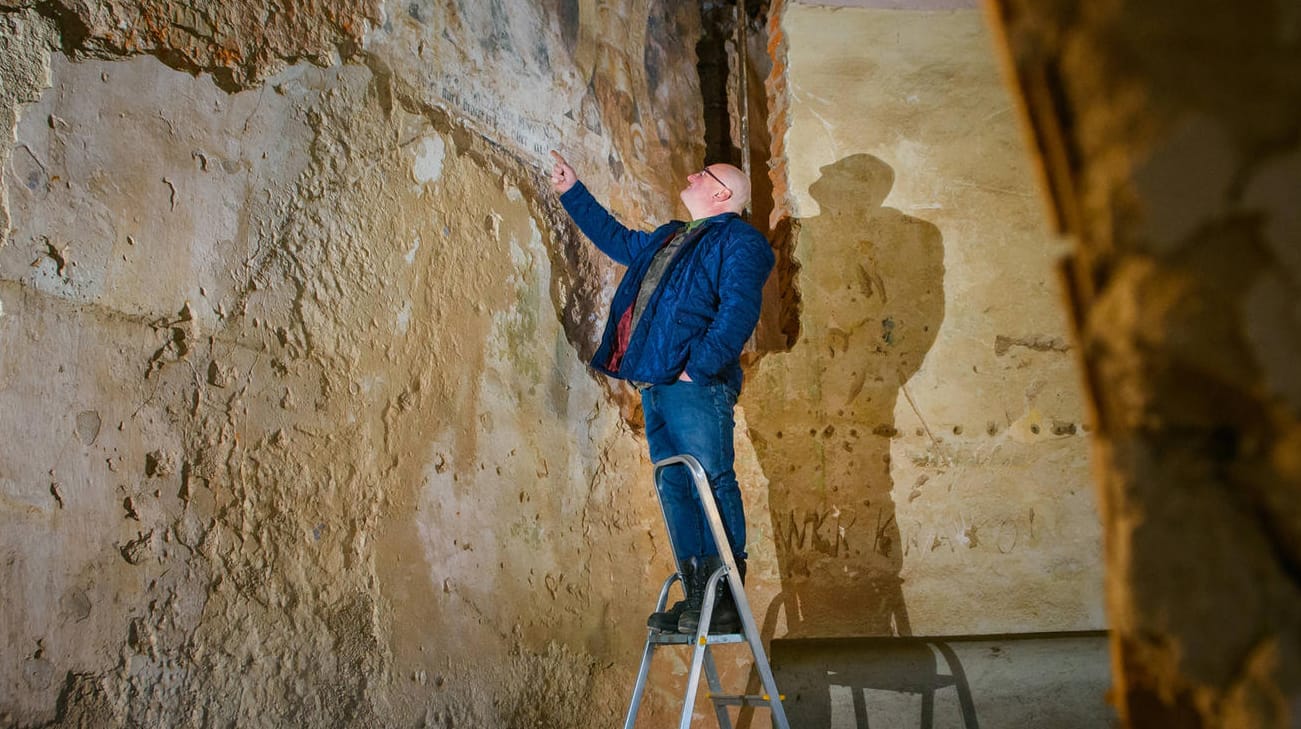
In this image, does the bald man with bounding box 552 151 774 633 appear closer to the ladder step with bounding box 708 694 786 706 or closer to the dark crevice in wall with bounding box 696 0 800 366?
the ladder step with bounding box 708 694 786 706

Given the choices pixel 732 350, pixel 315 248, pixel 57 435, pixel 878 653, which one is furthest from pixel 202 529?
pixel 878 653

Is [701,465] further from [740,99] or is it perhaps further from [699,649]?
[740,99]

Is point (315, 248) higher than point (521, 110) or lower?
lower

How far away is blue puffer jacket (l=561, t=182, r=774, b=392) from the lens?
7.71 feet

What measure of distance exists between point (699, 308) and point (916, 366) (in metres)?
1.10

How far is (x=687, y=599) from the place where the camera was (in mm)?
2289

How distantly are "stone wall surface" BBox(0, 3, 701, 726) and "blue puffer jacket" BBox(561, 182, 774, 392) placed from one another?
0.28 meters

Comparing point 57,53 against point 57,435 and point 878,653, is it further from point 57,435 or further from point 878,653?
point 878,653

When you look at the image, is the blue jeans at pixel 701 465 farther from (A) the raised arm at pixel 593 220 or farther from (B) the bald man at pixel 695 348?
(A) the raised arm at pixel 593 220

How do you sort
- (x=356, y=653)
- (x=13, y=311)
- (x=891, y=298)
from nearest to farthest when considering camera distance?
(x=13, y=311) → (x=356, y=653) → (x=891, y=298)

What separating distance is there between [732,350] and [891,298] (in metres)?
1.15

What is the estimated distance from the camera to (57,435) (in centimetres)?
144

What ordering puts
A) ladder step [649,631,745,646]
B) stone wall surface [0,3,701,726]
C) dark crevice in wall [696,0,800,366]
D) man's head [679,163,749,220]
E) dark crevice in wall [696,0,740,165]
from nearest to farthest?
stone wall surface [0,3,701,726], ladder step [649,631,745,646], man's head [679,163,749,220], dark crevice in wall [696,0,800,366], dark crevice in wall [696,0,740,165]

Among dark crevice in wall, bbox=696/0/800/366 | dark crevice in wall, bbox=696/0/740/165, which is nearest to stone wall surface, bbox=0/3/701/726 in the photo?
dark crevice in wall, bbox=696/0/800/366
